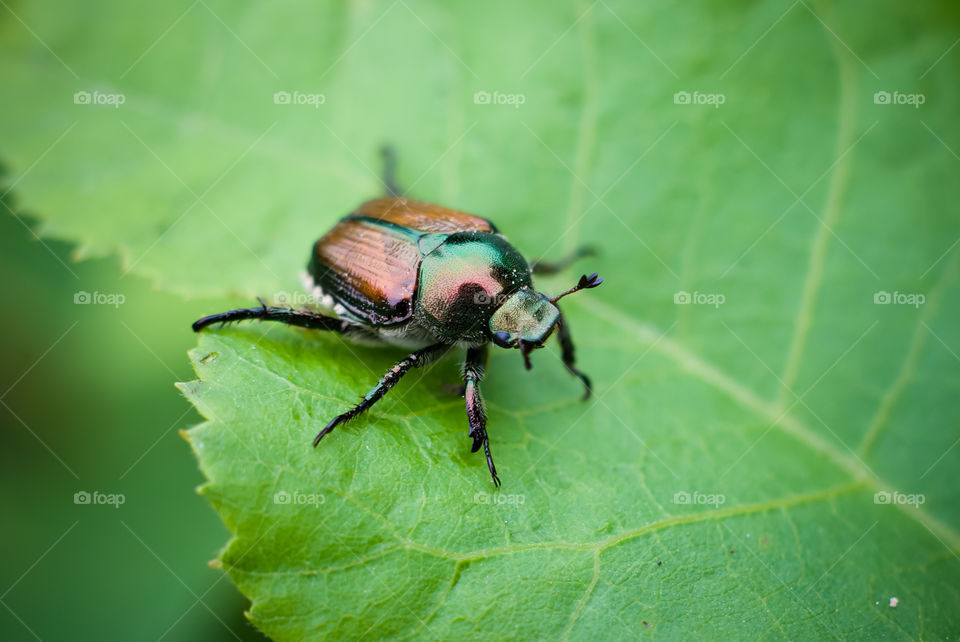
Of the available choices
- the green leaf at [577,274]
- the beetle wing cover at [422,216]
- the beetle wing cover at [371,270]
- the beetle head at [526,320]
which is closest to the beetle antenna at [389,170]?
the green leaf at [577,274]

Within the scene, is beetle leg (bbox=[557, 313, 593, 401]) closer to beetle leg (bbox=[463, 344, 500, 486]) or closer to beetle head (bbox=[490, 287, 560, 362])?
beetle head (bbox=[490, 287, 560, 362])

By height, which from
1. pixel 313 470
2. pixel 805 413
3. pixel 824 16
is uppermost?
pixel 824 16

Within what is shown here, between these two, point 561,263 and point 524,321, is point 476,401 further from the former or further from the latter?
point 561,263

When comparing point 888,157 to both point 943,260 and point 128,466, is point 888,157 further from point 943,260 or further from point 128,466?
point 128,466

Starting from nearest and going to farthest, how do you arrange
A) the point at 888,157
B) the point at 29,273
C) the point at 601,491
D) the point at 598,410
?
1. the point at 601,491
2. the point at 598,410
3. the point at 888,157
4. the point at 29,273

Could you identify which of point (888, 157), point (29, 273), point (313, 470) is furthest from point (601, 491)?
point (29, 273)

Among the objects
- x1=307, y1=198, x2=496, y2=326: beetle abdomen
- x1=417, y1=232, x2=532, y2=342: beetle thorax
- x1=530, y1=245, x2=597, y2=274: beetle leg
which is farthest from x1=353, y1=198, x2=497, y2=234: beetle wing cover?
x1=530, y1=245, x2=597, y2=274: beetle leg
